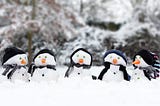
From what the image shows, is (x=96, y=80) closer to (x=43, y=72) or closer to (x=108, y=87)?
(x=108, y=87)

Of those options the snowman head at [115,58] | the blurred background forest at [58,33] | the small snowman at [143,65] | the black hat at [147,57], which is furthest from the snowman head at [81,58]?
the blurred background forest at [58,33]

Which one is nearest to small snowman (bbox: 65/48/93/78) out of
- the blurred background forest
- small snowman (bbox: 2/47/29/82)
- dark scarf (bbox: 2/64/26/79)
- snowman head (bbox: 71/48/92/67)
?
snowman head (bbox: 71/48/92/67)

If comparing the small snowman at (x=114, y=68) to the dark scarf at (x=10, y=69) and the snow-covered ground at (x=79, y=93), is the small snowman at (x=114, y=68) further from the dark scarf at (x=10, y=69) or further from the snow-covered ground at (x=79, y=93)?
the dark scarf at (x=10, y=69)

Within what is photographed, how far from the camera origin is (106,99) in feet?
14.4

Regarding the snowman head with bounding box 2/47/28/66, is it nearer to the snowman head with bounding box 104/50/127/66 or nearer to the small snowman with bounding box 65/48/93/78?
the small snowman with bounding box 65/48/93/78

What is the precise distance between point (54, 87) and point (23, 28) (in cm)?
412

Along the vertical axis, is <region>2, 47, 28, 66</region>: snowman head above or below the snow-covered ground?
above

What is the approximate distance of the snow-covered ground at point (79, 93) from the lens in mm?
4246

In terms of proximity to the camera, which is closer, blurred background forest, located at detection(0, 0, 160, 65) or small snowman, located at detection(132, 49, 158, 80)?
small snowman, located at detection(132, 49, 158, 80)

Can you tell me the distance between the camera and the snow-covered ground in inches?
167

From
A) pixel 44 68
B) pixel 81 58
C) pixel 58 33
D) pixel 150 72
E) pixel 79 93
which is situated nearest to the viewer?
pixel 79 93

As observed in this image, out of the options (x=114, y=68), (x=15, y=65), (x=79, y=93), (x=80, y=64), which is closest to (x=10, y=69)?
(x=15, y=65)

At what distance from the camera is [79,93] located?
4.57 meters

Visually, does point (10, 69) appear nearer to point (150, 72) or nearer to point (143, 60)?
point (143, 60)
